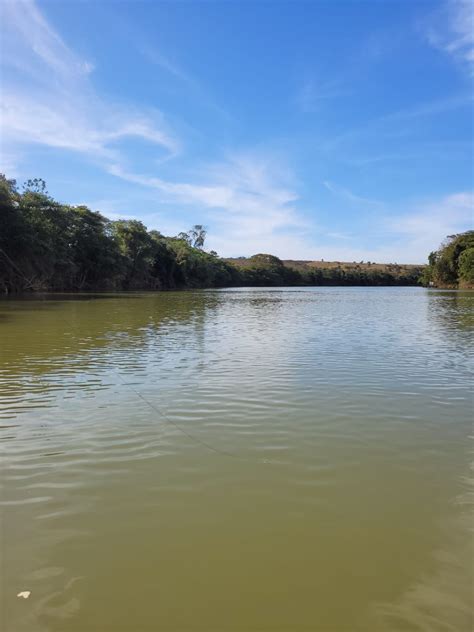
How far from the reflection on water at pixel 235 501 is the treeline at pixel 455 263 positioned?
92657 mm

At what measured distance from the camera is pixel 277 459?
19.6 ft

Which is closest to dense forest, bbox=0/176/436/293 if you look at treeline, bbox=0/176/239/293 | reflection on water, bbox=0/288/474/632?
treeline, bbox=0/176/239/293

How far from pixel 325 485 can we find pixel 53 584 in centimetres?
289

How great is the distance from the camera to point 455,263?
105562 mm

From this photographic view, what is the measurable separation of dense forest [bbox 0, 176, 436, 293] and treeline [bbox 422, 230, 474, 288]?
1.48m

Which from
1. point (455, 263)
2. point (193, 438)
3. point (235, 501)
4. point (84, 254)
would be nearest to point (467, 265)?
point (455, 263)

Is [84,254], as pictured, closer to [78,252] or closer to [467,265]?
[78,252]

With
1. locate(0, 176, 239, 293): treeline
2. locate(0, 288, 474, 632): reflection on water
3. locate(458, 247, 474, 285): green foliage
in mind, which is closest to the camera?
locate(0, 288, 474, 632): reflection on water

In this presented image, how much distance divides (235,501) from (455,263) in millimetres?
112382

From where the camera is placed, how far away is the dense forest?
51.0 meters

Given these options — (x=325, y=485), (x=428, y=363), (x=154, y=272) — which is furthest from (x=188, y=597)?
(x=154, y=272)

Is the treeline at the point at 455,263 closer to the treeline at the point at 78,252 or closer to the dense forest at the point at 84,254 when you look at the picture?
the dense forest at the point at 84,254

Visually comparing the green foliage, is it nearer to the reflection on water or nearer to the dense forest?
the dense forest

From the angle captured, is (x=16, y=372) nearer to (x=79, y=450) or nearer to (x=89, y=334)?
(x=79, y=450)
